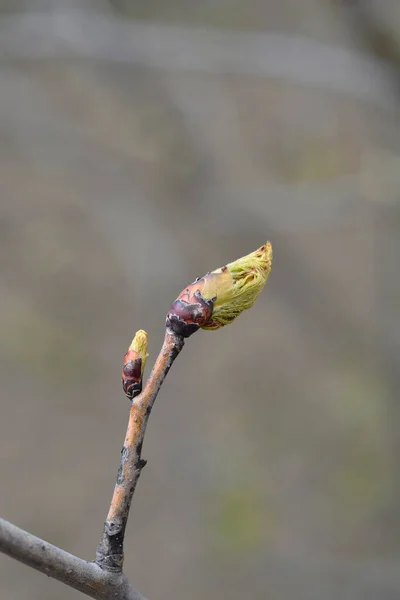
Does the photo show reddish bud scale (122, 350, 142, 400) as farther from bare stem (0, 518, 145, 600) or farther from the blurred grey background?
the blurred grey background

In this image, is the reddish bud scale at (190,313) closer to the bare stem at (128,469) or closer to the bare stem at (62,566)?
the bare stem at (128,469)

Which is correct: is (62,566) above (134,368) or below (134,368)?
below

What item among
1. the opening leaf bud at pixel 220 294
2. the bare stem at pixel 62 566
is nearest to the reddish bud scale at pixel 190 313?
the opening leaf bud at pixel 220 294

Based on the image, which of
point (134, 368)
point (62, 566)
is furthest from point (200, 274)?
point (62, 566)

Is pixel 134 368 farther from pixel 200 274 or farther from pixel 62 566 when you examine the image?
pixel 200 274

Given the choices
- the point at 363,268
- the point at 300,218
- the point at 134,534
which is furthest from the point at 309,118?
the point at 134,534

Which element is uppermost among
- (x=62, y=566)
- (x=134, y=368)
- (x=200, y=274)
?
(x=200, y=274)
